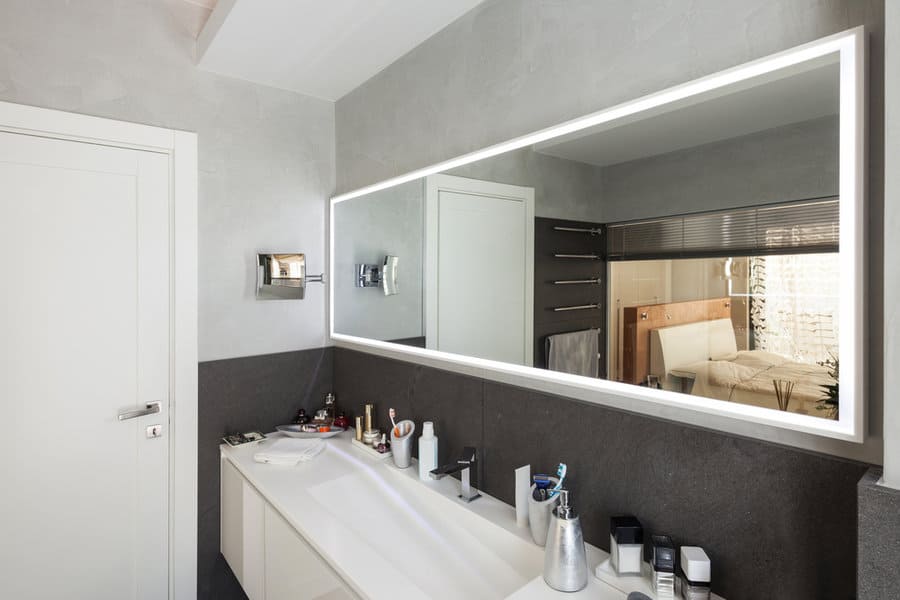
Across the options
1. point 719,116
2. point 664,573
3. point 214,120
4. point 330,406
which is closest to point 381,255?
point 330,406

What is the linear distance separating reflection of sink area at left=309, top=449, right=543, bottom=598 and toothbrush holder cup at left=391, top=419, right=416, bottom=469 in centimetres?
5

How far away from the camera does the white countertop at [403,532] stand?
3.61 feet

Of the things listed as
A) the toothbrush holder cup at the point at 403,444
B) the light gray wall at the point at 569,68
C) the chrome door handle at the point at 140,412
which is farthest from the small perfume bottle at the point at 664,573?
the chrome door handle at the point at 140,412

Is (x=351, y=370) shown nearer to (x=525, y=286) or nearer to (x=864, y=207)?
(x=525, y=286)

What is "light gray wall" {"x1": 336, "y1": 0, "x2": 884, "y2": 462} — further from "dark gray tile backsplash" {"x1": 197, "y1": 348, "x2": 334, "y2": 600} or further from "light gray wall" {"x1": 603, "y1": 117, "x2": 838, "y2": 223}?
"dark gray tile backsplash" {"x1": 197, "y1": 348, "x2": 334, "y2": 600}

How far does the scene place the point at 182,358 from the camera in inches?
74.7

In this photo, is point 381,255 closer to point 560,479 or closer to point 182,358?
point 182,358

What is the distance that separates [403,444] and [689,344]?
3.37 feet

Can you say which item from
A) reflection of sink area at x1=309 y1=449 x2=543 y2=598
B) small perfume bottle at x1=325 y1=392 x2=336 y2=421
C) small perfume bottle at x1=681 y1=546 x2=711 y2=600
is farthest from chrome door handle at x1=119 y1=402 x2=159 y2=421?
small perfume bottle at x1=681 y1=546 x2=711 y2=600

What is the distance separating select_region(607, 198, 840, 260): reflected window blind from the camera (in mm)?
782

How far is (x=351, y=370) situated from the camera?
213 cm

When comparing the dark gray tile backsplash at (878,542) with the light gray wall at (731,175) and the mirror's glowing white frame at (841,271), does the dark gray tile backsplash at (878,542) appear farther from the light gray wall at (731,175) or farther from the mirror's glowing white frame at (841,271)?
the light gray wall at (731,175)

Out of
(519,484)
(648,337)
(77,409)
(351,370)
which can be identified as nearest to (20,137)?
(77,409)

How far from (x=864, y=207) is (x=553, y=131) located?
0.65 meters
